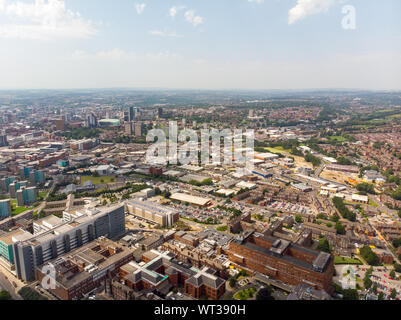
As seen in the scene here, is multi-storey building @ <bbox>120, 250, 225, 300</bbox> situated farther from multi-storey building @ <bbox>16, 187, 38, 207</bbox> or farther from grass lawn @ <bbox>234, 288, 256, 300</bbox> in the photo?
multi-storey building @ <bbox>16, 187, 38, 207</bbox>

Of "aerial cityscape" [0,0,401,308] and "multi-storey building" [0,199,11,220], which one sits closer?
"aerial cityscape" [0,0,401,308]

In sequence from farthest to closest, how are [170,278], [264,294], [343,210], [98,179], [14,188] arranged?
[98,179] < [14,188] < [343,210] < [170,278] < [264,294]

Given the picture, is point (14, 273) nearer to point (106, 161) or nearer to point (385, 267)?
point (385, 267)

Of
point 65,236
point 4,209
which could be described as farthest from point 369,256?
point 4,209

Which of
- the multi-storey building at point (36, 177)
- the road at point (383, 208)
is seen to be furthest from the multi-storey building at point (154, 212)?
the road at point (383, 208)

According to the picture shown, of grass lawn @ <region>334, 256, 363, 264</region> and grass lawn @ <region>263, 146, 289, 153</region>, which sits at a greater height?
grass lawn @ <region>263, 146, 289, 153</region>

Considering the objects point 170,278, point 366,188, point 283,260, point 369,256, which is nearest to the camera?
point 170,278

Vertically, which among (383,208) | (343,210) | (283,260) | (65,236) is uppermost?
(65,236)

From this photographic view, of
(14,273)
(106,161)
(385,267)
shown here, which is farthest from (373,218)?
(106,161)

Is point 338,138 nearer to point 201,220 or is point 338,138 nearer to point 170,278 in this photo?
point 201,220

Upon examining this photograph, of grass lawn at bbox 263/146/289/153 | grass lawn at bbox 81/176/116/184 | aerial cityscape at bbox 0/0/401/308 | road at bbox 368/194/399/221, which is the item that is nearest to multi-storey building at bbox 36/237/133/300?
aerial cityscape at bbox 0/0/401/308

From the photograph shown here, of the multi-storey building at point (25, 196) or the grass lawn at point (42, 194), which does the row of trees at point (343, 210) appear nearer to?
the multi-storey building at point (25, 196)
